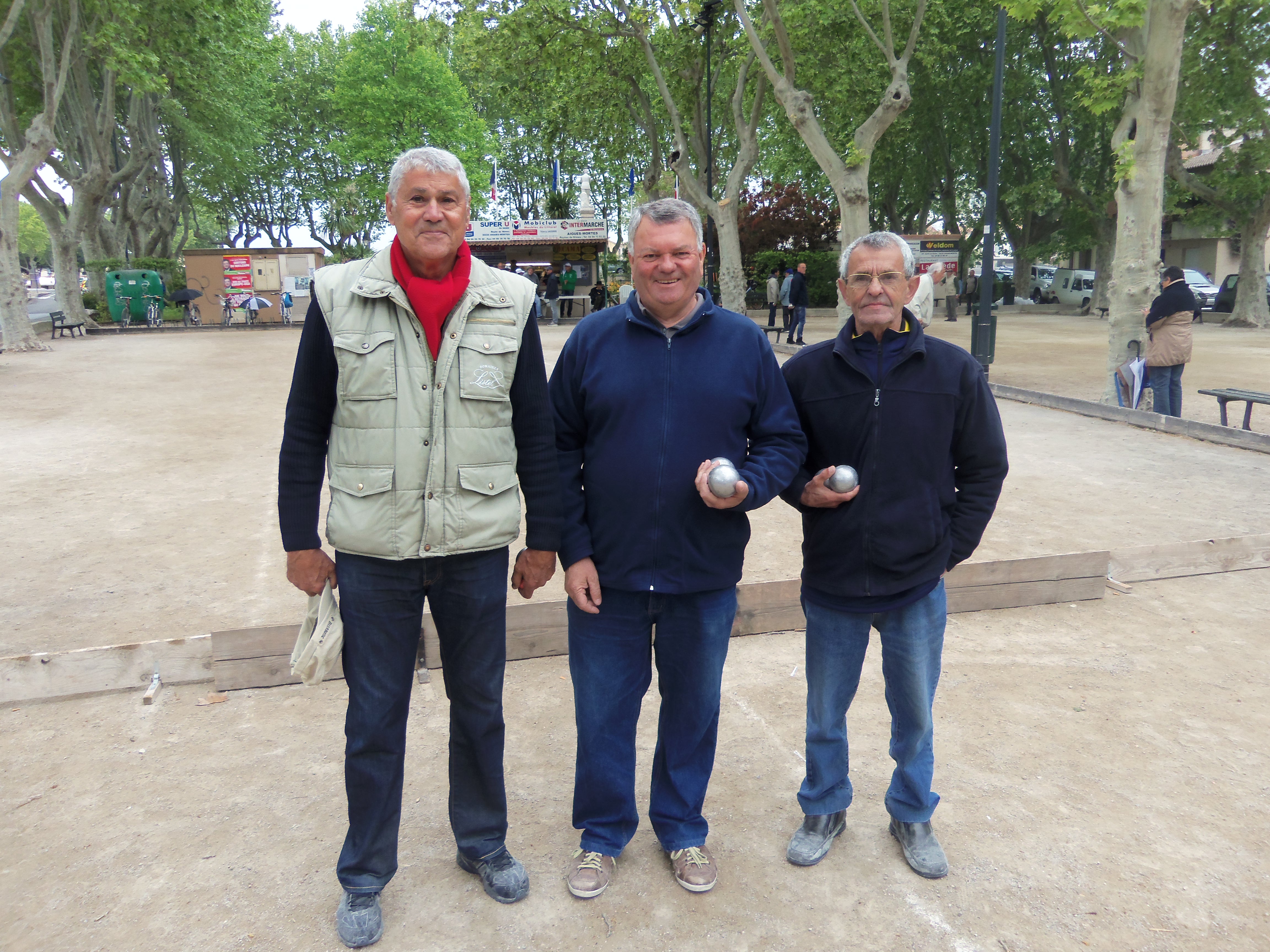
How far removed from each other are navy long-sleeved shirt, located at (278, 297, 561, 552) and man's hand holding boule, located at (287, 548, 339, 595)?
1.0 inches

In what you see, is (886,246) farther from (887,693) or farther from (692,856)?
(692,856)

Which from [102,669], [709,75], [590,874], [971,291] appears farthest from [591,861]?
[971,291]

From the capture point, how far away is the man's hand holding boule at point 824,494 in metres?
2.83

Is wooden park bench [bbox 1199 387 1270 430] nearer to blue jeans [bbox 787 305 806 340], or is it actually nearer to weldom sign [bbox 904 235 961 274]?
blue jeans [bbox 787 305 806 340]

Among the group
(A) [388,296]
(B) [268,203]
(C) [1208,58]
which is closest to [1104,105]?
(A) [388,296]

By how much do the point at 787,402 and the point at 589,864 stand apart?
5.16 feet

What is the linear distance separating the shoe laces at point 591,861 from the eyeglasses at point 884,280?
1956 mm

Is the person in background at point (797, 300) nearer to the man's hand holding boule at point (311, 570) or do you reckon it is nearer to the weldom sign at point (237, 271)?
the man's hand holding boule at point (311, 570)

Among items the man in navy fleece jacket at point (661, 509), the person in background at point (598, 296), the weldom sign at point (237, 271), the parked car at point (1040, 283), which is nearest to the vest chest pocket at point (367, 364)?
the man in navy fleece jacket at point (661, 509)

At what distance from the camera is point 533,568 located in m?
2.88

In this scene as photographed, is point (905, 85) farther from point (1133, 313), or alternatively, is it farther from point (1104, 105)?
point (1133, 313)

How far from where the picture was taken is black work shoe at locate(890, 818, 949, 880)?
2.97m

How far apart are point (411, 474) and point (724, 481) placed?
0.88 meters

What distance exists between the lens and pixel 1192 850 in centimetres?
308
